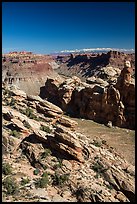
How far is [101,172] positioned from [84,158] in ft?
4.37

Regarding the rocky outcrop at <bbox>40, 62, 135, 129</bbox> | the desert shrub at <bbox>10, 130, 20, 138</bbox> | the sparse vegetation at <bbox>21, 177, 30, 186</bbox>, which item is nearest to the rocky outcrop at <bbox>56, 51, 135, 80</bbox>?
the rocky outcrop at <bbox>40, 62, 135, 129</bbox>

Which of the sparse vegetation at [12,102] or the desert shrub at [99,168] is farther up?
the sparse vegetation at [12,102]

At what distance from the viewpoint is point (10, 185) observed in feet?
43.4

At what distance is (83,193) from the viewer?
1341cm

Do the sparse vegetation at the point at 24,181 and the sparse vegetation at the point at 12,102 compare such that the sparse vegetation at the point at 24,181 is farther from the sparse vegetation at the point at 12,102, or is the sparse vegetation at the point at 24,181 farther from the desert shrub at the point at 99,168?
the sparse vegetation at the point at 12,102

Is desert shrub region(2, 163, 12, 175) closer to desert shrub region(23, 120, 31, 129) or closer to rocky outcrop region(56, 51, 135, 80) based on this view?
desert shrub region(23, 120, 31, 129)

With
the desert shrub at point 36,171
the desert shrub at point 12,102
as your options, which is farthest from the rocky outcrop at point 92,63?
the desert shrub at point 36,171

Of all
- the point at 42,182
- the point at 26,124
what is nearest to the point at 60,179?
the point at 42,182

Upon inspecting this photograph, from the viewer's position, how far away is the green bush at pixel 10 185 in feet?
42.4

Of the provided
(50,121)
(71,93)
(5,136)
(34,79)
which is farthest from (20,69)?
(5,136)

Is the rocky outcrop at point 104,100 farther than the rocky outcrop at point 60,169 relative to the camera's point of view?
Yes

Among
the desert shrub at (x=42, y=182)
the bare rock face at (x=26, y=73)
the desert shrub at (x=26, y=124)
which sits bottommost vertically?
the desert shrub at (x=42, y=182)

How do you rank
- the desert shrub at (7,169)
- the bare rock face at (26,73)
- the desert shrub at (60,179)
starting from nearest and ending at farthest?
the desert shrub at (60,179) → the desert shrub at (7,169) → the bare rock face at (26,73)

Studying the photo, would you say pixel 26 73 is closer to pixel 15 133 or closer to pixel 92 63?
pixel 92 63
